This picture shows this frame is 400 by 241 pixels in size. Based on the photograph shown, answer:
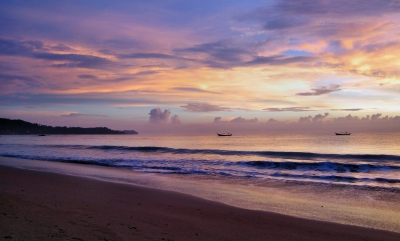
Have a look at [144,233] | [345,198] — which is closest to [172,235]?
[144,233]

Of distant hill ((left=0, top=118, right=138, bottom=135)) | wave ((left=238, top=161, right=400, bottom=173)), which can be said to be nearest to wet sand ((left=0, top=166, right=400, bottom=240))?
wave ((left=238, top=161, right=400, bottom=173))

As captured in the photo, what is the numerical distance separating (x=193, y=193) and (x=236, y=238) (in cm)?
540

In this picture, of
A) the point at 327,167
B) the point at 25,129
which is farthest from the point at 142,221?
the point at 25,129

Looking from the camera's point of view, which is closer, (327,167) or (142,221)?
(142,221)

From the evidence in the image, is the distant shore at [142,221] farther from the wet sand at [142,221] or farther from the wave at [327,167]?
the wave at [327,167]

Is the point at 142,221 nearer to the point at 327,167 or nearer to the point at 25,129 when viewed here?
the point at 327,167

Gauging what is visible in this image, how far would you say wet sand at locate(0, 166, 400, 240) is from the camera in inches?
210

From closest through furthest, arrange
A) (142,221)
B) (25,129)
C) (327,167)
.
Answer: (142,221)
(327,167)
(25,129)

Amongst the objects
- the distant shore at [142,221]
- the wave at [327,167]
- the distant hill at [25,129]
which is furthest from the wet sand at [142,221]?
the distant hill at [25,129]

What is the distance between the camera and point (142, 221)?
655 cm

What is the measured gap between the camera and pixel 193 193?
11094mm

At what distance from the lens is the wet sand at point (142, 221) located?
5.34 metres

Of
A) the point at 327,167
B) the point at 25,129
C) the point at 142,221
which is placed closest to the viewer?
the point at 142,221

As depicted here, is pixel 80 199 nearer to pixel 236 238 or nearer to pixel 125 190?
pixel 125 190
